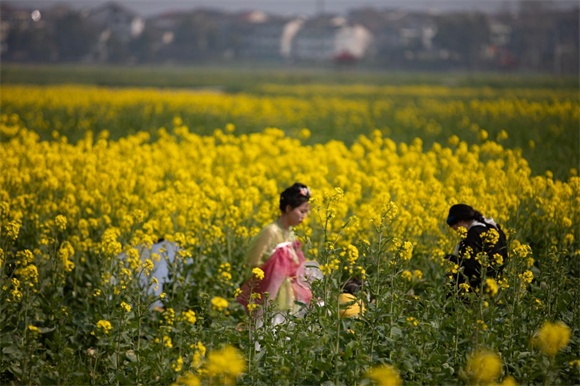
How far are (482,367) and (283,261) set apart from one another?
242 cm

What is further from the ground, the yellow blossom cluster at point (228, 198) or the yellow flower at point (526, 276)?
the yellow flower at point (526, 276)

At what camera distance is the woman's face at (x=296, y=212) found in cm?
677

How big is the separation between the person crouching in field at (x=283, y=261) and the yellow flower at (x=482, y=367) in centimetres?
189

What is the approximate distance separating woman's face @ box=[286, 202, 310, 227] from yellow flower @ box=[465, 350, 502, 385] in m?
2.10

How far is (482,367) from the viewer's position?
4.46 meters

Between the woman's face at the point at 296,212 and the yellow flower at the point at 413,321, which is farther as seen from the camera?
the woman's face at the point at 296,212

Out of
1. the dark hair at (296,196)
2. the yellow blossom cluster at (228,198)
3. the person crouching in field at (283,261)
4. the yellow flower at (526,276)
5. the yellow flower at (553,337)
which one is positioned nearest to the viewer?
the yellow flower at (553,337)

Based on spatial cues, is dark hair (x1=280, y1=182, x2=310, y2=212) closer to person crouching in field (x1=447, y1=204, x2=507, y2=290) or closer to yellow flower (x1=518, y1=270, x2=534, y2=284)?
person crouching in field (x1=447, y1=204, x2=507, y2=290)

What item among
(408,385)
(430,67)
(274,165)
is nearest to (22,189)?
(274,165)

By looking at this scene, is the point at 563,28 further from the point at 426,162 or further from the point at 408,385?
the point at 408,385

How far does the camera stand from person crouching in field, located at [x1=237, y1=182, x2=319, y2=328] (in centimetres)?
660

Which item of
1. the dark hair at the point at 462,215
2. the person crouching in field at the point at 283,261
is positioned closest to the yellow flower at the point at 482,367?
the dark hair at the point at 462,215

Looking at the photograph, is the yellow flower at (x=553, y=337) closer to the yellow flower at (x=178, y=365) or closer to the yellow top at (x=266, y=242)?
the yellow flower at (x=178, y=365)

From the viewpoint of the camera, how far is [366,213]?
819cm
